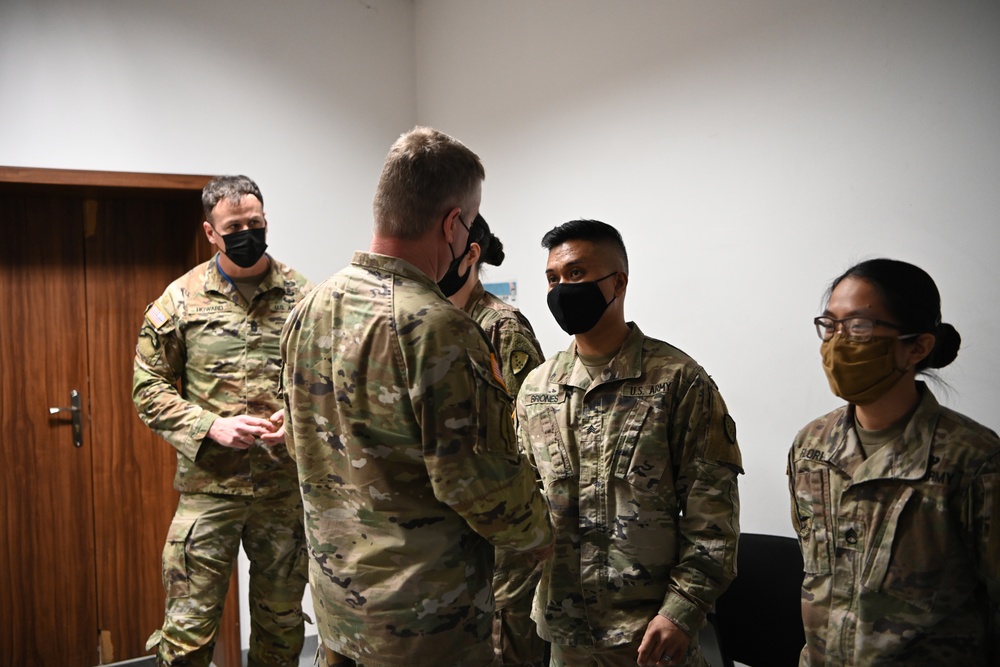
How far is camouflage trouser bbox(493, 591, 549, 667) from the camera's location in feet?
6.90

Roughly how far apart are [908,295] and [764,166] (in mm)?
1077

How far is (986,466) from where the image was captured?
1.48m

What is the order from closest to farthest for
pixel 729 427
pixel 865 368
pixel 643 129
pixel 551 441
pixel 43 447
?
pixel 865 368
pixel 729 427
pixel 551 441
pixel 643 129
pixel 43 447

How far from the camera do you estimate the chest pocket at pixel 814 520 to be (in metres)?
1.68

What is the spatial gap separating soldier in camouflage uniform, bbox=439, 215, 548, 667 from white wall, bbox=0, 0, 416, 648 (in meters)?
1.85

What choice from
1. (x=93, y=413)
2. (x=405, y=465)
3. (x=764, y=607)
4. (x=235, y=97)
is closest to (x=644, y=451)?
(x=405, y=465)

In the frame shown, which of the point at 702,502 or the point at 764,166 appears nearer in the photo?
the point at 702,502

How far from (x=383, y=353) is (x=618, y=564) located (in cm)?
78

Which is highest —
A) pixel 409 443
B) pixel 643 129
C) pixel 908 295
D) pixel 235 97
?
pixel 235 97

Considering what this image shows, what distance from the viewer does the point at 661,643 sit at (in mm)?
1679

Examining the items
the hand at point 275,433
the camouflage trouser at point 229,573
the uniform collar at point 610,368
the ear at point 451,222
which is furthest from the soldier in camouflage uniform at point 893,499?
the camouflage trouser at point 229,573

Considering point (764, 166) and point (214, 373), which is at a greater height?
point (764, 166)

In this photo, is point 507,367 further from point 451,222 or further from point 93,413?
point 93,413

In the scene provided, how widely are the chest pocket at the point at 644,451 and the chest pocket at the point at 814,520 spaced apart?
304mm
